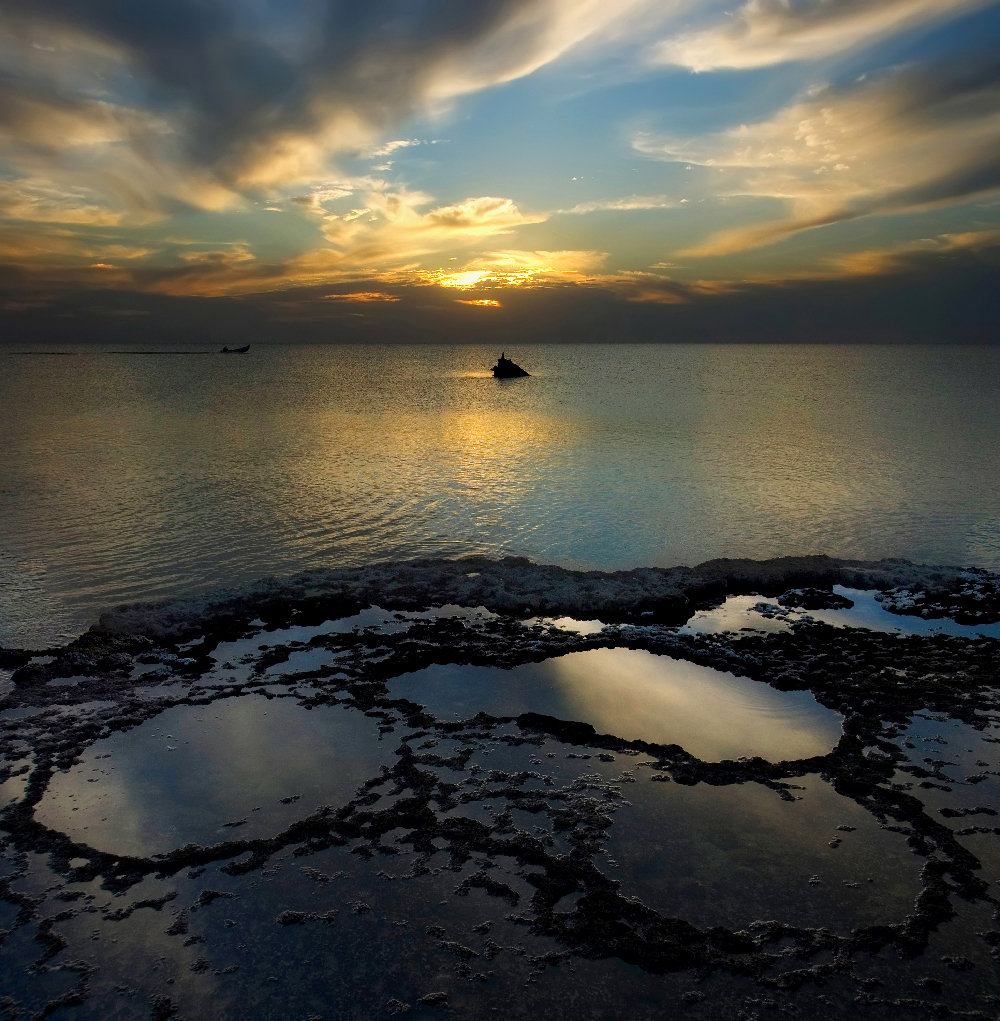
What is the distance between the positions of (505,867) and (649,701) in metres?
4.16

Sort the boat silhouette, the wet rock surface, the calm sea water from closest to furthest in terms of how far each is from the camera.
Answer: the wet rock surface < the calm sea water < the boat silhouette

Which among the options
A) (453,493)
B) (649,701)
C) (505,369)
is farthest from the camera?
(505,369)

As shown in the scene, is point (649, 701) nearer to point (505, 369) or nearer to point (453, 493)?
point (453, 493)

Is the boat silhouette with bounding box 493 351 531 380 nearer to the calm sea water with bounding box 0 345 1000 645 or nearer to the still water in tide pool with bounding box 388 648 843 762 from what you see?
the calm sea water with bounding box 0 345 1000 645

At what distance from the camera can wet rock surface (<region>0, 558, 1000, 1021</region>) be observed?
5758 mm

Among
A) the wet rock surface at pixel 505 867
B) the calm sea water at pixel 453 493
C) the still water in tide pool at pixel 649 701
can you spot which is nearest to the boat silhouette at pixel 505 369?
the calm sea water at pixel 453 493

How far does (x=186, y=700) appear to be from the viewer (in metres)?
10.5

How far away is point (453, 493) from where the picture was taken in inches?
979

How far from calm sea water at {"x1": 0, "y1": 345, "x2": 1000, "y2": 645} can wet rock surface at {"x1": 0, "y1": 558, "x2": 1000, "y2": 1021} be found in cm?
545

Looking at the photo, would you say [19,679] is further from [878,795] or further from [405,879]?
[878,795]

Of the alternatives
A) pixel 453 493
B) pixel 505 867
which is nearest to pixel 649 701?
pixel 505 867

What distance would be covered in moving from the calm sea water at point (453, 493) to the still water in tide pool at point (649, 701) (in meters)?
5.54

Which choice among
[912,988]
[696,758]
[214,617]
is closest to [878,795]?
[696,758]

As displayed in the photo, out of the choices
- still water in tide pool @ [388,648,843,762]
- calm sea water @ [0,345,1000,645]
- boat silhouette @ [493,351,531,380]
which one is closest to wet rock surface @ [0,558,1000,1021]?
still water in tide pool @ [388,648,843,762]
